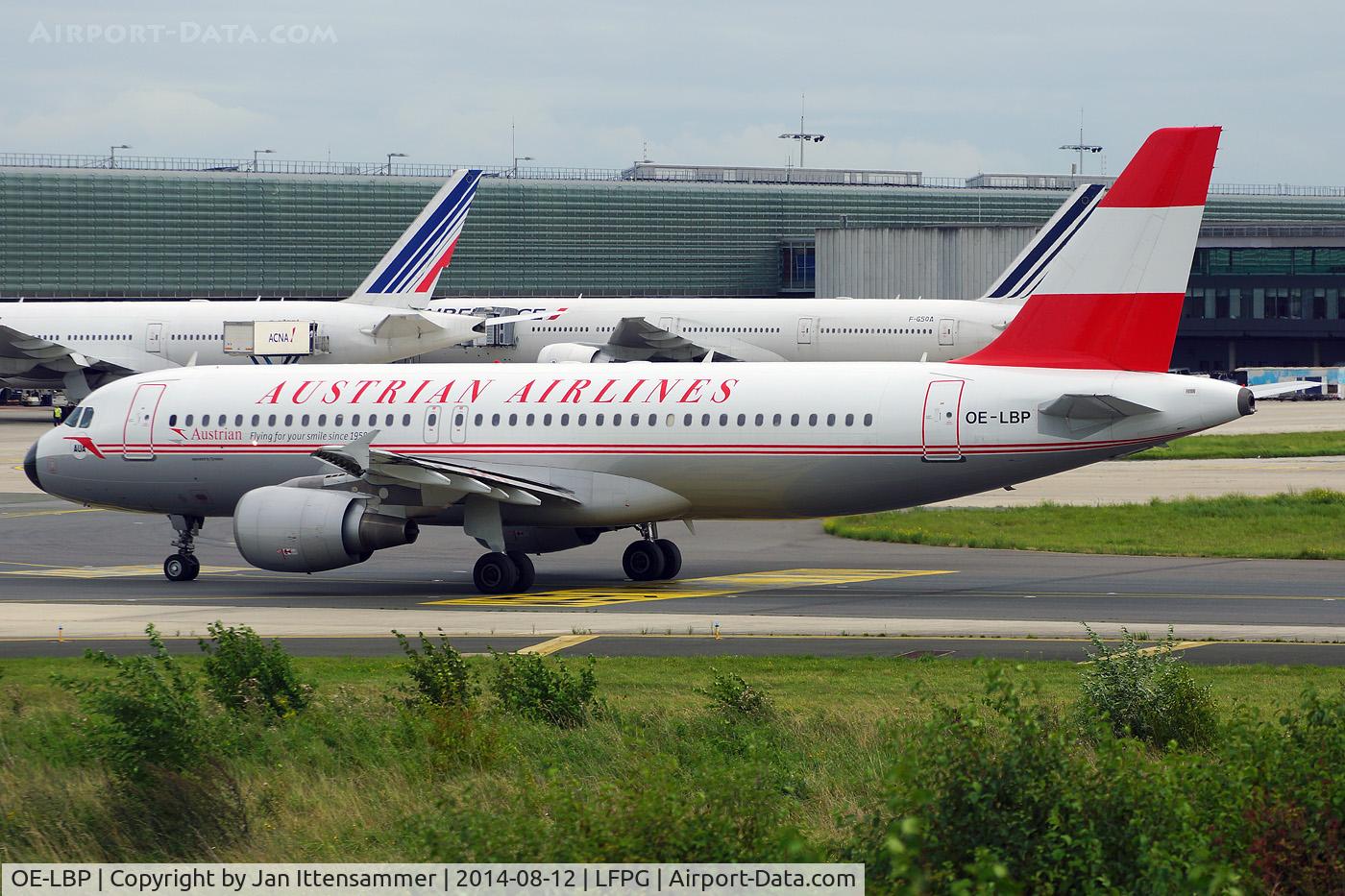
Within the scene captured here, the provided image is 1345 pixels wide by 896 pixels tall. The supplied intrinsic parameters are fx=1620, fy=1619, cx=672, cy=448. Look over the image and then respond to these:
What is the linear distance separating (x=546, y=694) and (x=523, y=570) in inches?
529

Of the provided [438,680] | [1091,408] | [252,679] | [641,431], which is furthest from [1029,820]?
[641,431]

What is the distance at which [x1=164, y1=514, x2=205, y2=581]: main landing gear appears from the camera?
32.3 m

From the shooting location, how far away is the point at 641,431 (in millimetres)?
29891

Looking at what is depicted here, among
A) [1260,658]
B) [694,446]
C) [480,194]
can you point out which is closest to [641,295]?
[480,194]

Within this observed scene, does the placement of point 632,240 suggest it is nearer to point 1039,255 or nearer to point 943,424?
point 1039,255

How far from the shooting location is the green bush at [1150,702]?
15.1 meters

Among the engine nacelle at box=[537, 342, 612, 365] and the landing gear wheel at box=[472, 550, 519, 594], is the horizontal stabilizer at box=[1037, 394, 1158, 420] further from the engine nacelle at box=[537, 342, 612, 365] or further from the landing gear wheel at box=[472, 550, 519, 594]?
the engine nacelle at box=[537, 342, 612, 365]

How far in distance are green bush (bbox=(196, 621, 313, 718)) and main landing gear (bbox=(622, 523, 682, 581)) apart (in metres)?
14.4

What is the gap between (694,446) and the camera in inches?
1160

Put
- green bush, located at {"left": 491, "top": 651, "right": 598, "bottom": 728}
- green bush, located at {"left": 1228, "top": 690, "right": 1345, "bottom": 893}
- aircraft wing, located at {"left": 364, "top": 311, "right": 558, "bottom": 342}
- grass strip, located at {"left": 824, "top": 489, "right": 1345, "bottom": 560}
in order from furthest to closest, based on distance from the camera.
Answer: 1. aircraft wing, located at {"left": 364, "top": 311, "right": 558, "bottom": 342}
2. grass strip, located at {"left": 824, "top": 489, "right": 1345, "bottom": 560}
3. green bush, located at {"left": 491, "top": 651, "right": 598, "bottom": 728}
4. green bush, located at {"left": 1228, "top": 690, "right": 1345, "bottom": 893}

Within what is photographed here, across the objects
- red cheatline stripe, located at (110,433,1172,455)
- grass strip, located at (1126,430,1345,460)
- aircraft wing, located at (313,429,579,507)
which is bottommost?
grass strip, located at (1126,430,1345,460)

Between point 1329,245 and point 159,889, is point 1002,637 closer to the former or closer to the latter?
point 159,889

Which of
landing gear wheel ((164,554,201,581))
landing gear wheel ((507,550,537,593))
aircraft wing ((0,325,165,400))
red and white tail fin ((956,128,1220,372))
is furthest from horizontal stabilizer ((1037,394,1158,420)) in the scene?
aircraft wing ((0,325,165,400))

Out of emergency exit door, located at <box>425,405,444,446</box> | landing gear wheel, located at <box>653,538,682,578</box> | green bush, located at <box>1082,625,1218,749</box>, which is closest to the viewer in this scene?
green bush, located at <box>1082,625,1218,749</box>
